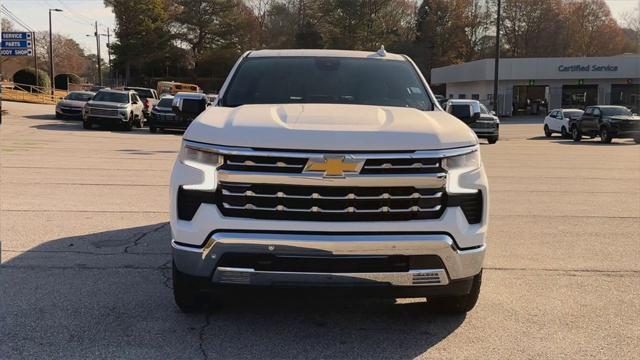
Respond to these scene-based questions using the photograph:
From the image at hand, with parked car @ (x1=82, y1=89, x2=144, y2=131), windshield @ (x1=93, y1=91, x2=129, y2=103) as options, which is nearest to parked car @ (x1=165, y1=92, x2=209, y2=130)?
parked car @ (x1=82, y1=89, x2=144, y2=131)

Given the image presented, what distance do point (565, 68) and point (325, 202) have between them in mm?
55248

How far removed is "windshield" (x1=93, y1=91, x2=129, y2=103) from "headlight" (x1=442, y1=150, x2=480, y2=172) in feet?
85.1

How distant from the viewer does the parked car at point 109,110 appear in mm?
26844

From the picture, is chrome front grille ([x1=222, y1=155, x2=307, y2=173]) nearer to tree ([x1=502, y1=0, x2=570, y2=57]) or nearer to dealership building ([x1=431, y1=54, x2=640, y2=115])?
dealership building ([x1=431, y1=54, x2=640, y2=115])

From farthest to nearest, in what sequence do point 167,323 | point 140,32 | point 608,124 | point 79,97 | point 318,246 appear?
point 140,32, point 79,97, point 608,124, point 167,323, point 318,246

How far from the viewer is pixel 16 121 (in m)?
29.6

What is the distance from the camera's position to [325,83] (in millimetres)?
5535

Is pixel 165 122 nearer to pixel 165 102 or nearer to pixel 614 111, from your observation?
pixel 165 102

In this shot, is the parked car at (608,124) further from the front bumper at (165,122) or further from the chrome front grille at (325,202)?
the chrome front grille at (325,202)

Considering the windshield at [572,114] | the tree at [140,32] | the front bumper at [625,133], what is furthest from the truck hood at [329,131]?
the tree at [140,32]

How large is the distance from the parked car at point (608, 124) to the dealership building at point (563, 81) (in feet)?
85.7

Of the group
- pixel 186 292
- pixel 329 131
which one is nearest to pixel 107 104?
pixel 186 292

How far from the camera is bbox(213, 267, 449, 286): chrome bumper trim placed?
3766mm

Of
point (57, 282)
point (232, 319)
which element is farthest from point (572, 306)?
point (57, 282)
